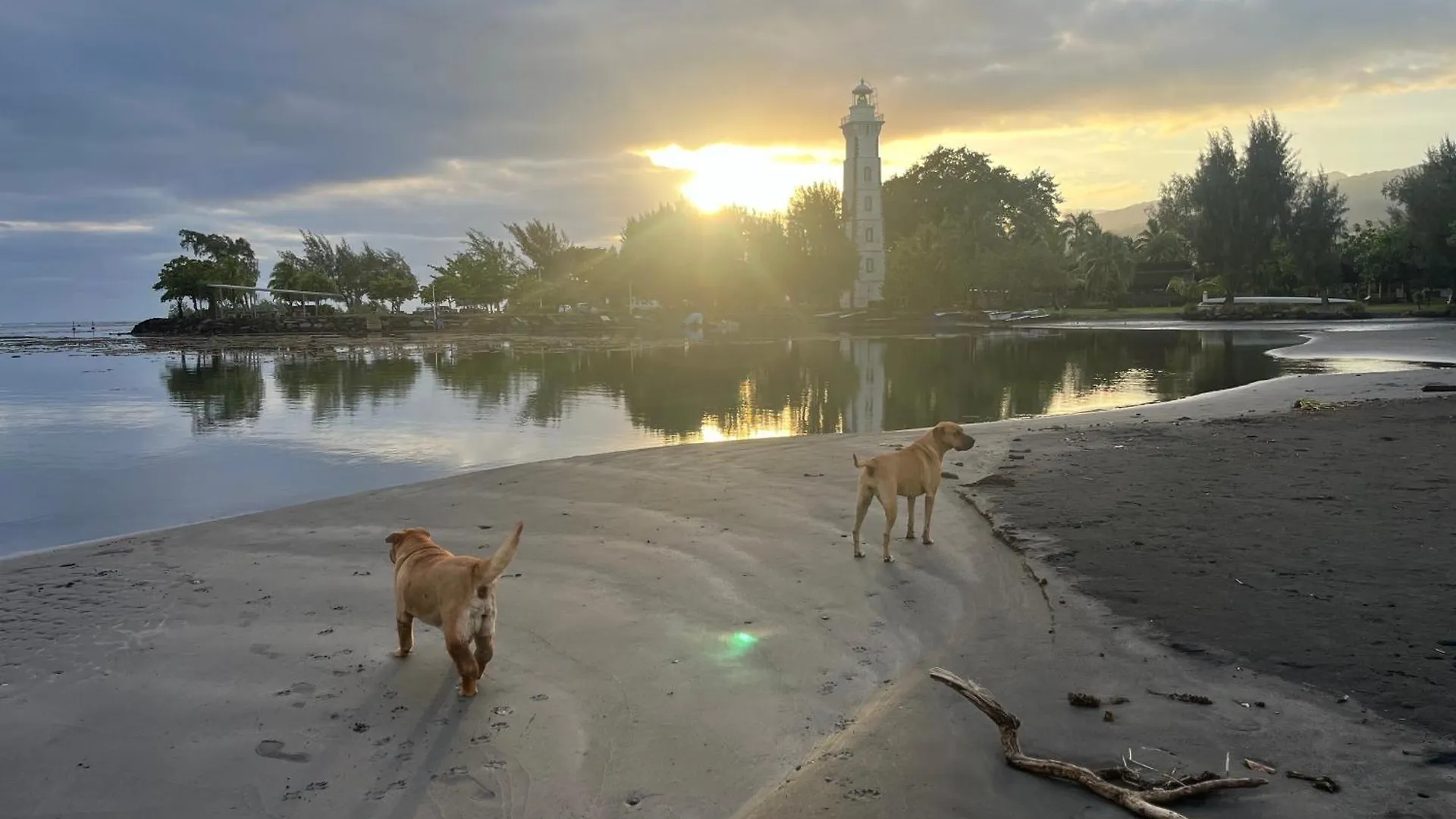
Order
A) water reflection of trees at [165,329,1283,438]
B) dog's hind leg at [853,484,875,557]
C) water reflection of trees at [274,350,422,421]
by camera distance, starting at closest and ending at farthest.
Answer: dog's hind leg at [853,484,875,557] < water reflection of trees at [165,329,1283,438] < water reflection of trees at [274,350,422,421]

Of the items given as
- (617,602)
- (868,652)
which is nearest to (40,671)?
(617,602)

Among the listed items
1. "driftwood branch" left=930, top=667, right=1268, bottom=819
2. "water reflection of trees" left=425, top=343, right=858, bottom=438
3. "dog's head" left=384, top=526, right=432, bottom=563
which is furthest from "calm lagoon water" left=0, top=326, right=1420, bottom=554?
"driftwood branch" left=930, top=667, right=1268, bottom=819

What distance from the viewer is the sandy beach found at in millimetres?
3877

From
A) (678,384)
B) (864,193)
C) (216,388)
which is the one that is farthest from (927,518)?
(864,193)

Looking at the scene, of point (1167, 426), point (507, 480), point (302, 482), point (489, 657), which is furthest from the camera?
point (1167, 426)

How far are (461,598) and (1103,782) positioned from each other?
3.22 m

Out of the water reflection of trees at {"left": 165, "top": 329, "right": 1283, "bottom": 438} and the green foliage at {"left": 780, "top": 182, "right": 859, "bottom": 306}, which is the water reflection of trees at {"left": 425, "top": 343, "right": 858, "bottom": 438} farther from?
the green foliage at {"left": 780, "top": 182, "right": 859, "bottom": 306}

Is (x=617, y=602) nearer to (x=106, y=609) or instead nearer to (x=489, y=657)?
(x=489, y=657)

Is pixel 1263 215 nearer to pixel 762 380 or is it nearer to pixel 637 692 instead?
pixel 762 380

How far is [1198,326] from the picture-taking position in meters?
58.7

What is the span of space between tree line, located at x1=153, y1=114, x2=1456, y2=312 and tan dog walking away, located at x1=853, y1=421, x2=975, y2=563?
65197 millimetres

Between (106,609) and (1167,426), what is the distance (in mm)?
13826

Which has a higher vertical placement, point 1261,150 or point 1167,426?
point 1261,150

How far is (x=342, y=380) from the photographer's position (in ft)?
98.5
